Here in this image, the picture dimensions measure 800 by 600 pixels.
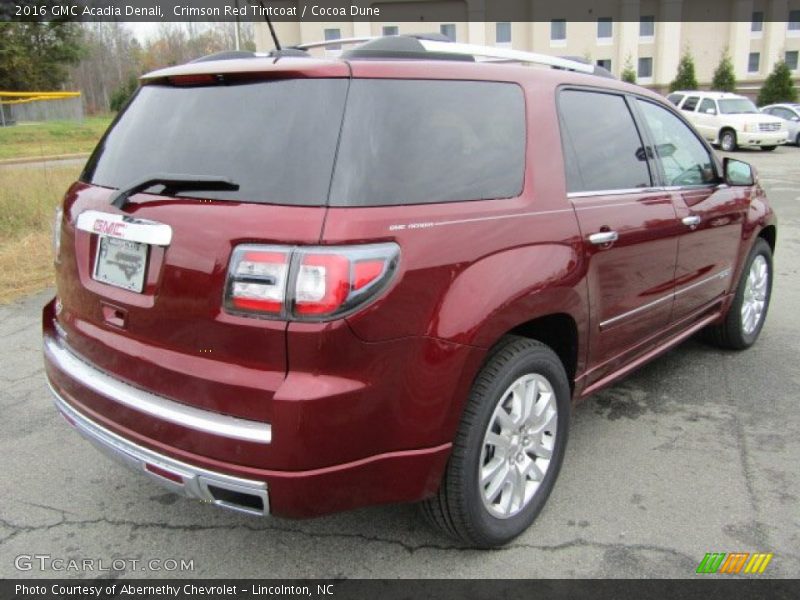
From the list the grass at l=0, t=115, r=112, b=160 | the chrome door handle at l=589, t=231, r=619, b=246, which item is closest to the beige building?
the grass at l=0, t=115, r=112, b=160

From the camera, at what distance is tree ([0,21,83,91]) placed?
3491 cm

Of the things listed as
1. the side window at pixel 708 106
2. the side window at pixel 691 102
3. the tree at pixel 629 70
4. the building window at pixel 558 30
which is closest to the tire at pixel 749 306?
the side window at pixel 708 106

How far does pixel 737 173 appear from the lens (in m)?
4.25

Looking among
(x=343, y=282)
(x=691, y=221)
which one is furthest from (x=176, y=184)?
(x=691, y=221)

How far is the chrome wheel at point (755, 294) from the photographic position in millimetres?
4699

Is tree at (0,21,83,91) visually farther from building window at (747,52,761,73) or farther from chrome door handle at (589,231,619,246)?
building window at (747,52,761,73)

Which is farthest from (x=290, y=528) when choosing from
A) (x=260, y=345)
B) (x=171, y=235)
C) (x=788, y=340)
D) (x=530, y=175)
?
(x=788, y=340)

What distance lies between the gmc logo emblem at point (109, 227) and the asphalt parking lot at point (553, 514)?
1268mm

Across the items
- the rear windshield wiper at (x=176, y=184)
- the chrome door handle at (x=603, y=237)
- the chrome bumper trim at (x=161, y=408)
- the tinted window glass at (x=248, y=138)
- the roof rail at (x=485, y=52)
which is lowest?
the chrome bumper trim at (x=161, y=408)

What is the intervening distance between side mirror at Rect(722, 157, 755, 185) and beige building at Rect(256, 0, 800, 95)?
167 feet

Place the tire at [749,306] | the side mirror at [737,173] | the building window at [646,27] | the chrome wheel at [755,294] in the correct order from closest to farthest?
the side mirror at [737,173]
the tire at [749,306]
the chrome wheel at [755,294]
the building window at [646,27]

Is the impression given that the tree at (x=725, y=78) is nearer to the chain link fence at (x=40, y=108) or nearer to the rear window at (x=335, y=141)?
the chain link fence at (x=40, y=108)

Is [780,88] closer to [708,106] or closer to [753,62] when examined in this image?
[753,62]

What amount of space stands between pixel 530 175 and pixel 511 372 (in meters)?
0.78
